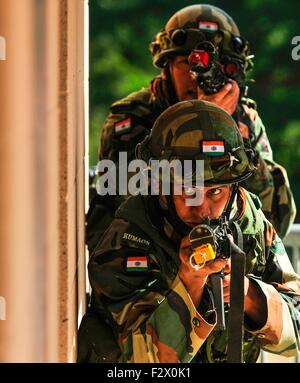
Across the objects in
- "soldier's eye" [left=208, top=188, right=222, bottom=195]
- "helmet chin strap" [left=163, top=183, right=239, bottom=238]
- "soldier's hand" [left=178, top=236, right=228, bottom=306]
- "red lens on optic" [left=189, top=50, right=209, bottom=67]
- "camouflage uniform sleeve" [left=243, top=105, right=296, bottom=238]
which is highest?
"red lens on optic" [left=189, top=50, right=209, bottom=67]

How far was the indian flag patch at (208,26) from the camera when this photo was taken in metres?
5.08

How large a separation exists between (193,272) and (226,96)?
171 centimetres

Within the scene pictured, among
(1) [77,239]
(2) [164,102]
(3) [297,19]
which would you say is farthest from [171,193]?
(3) [297,19]

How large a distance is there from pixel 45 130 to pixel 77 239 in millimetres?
938

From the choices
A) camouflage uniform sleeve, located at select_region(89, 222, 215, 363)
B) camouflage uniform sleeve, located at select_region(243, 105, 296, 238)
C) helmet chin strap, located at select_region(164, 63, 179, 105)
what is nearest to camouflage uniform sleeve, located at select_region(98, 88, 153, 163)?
helmet chin strap, located at select_region(164, 63, 179, 105)

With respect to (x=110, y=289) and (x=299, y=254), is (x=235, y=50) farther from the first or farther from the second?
(x=110, y=289)

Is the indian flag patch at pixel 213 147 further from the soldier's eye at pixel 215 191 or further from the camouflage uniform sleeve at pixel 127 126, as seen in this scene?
the camouflage uniform sleeve at pixel 127 126

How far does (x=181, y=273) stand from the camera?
335 cm

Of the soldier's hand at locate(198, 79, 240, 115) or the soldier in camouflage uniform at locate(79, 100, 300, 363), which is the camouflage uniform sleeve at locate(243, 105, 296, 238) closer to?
the soldier's hand at locate(198, 79, 240, 115)

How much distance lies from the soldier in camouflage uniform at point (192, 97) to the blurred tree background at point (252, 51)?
29.1 feet

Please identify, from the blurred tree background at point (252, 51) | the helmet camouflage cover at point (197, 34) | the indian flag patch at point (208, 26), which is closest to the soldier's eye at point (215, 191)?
the helmet camouflage cover at point (197, 34)

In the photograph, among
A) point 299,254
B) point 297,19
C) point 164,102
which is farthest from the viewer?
point 297,19

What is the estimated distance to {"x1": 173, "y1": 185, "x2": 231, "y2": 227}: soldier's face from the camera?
345 centimetres
